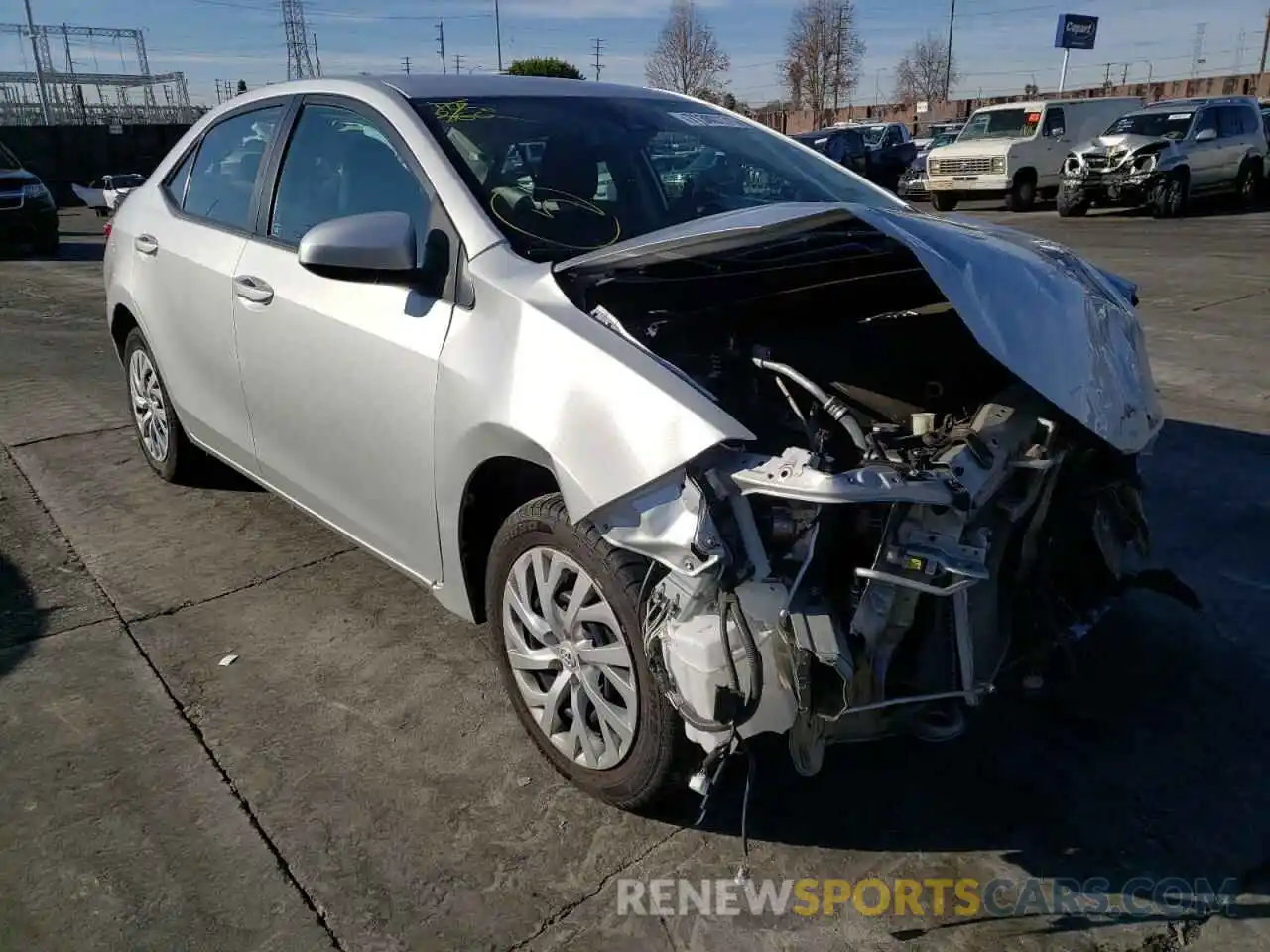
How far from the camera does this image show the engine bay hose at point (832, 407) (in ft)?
7.55

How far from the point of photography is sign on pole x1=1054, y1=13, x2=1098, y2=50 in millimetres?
39125

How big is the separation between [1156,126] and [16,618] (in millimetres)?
19854

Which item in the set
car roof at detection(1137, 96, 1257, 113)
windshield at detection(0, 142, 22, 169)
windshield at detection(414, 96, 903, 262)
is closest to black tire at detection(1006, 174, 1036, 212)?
car roof at detection(1137, 96, 1257, 113)

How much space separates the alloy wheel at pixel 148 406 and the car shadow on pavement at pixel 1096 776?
3403 mm

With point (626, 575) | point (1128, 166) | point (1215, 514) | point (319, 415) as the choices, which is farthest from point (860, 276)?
point (1128, 166)

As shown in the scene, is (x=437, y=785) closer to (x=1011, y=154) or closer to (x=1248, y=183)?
(x=1011, y=154)

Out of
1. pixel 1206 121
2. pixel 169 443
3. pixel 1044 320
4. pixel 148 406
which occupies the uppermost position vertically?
pixel 1206 121

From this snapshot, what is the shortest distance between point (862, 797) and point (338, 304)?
2.11m

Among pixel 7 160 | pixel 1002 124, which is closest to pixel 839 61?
pixel 1002 124

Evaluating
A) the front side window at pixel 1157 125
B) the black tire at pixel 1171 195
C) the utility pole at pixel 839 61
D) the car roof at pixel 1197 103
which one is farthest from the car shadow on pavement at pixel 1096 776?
the utility pole at pixel 839 61

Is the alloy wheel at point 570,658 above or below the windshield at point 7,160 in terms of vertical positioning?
below

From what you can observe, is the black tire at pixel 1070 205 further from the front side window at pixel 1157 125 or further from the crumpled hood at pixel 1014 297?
the crumpled hood at pixel 1014 297

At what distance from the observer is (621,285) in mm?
2783

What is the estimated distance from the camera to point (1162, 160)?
1770 cm
